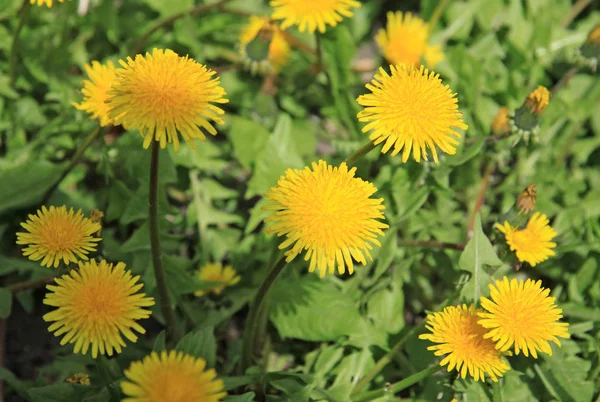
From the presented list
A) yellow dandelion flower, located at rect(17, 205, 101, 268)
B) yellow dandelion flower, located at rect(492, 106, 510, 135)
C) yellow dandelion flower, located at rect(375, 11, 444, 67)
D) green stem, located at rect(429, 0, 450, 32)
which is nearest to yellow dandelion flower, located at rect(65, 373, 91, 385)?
yellow dandelion flower, located at rect(17, 205, 101, 268)

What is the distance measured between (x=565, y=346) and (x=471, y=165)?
30.9 inches

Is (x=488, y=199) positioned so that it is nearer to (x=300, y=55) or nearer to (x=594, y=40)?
(x=594, y=40)

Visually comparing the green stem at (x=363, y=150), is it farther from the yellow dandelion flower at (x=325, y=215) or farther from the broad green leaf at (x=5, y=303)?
the broad green leaf at (x=5, y=303)

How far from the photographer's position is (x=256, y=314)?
1.87 meters

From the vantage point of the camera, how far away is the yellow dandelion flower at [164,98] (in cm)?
145

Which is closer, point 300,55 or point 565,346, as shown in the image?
point 565,346

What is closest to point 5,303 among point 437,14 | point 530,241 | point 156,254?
point 156,254

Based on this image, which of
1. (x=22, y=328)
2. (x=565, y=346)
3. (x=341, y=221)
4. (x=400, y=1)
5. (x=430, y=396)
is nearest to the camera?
(x=341, y=221)

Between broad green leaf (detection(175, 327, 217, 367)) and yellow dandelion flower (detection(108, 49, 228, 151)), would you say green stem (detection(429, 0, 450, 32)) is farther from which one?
broad green leaf (detection(175, 327, 217, 367))

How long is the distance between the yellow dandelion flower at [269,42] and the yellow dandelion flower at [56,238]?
107cm

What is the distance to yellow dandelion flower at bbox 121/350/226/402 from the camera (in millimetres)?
1304

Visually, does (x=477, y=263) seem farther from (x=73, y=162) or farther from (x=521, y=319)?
(x=73, y=162)

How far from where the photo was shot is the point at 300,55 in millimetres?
2916

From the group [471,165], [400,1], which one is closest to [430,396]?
[471,165]
